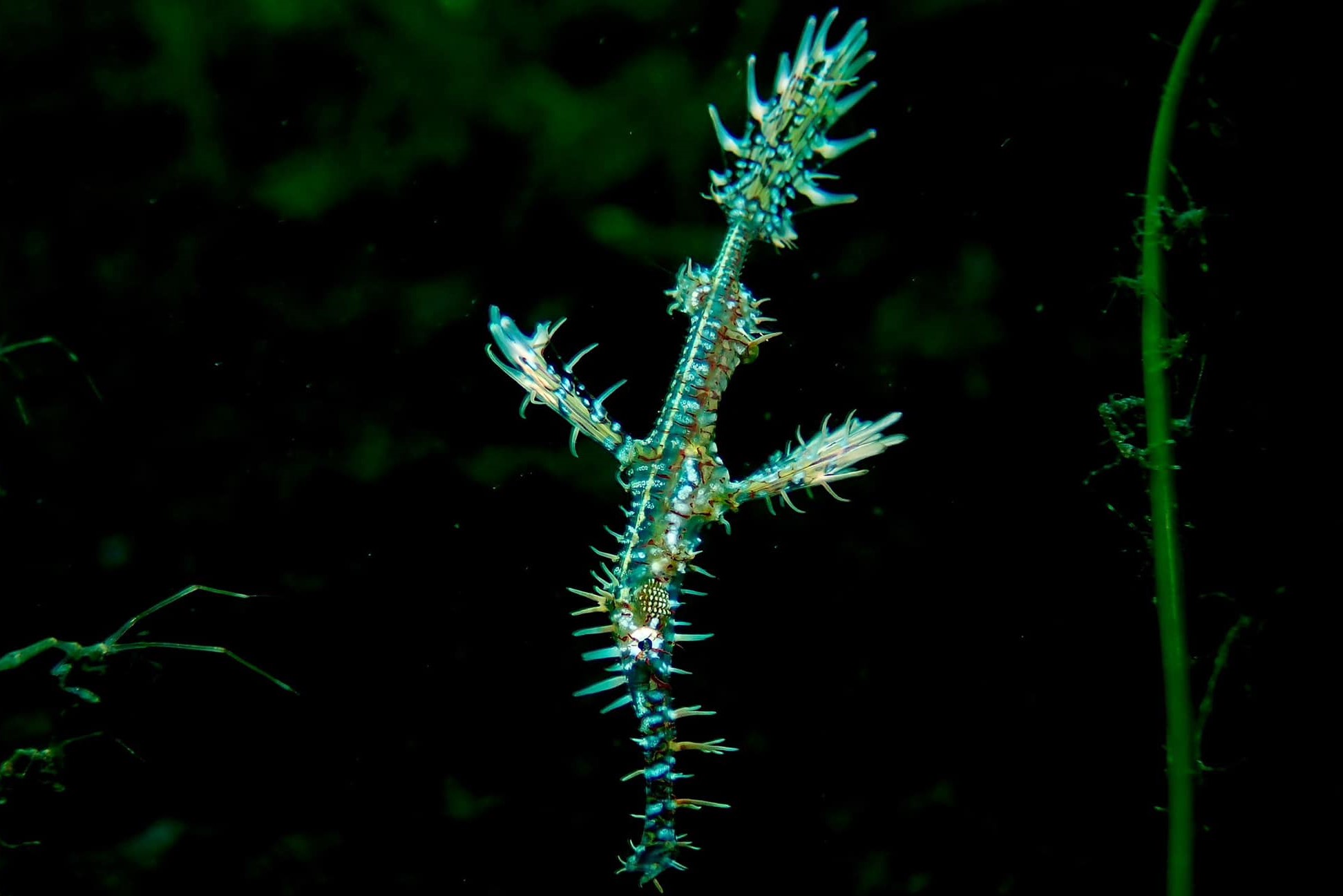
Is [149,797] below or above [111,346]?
below

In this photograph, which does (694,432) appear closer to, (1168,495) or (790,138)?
(790,138)

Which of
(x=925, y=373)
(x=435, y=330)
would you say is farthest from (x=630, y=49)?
(x=925, y=373)

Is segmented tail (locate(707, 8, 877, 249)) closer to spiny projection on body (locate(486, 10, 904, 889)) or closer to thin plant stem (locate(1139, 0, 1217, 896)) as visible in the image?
spiny projection on body (locate(486, 10, 904, 889))

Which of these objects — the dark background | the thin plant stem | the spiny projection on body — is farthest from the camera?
the dark background

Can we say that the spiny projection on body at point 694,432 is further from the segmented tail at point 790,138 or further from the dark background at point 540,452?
the dark background at point 540,452

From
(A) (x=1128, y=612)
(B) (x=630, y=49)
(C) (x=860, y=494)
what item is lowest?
(A) (x=1128, y=612)

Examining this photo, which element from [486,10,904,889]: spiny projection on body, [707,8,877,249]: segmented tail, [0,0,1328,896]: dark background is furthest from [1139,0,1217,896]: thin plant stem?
[707,8,877,249]: segmented tail

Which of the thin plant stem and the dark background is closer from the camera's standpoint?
the thin plant stem

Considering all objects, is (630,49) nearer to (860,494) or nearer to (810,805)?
(860,494)
